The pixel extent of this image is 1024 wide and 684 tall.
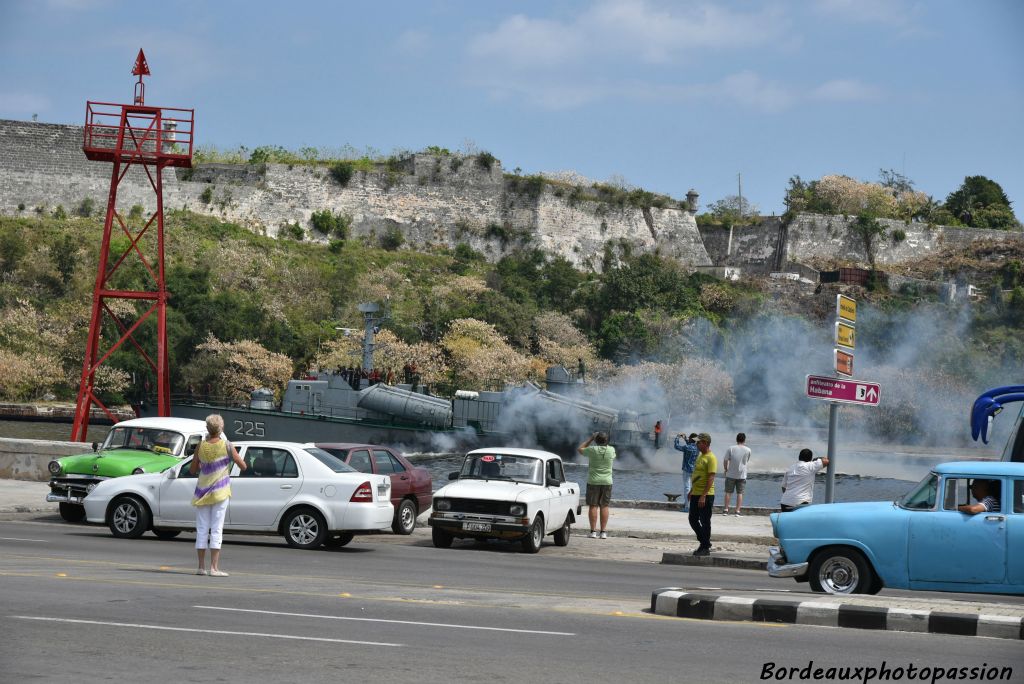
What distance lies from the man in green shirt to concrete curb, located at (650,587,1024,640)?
872cm

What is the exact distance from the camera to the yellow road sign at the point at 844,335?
57.7ft

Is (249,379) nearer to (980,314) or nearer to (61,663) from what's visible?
(980,314)

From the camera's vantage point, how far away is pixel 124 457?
1959 centimetres

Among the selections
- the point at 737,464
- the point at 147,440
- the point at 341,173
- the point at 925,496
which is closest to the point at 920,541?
the point at 925,496

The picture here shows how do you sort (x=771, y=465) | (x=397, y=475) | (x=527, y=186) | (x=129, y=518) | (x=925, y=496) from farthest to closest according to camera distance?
(x=527, y=186) < (x=771, y=465) < (x=397, y=475) < (x=129, y=518) < (x=925, y=496)

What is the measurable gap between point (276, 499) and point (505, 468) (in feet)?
12.5

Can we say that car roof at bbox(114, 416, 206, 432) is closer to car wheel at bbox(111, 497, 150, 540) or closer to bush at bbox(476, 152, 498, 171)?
car wheel at bbox(111, 497, 150, 540)

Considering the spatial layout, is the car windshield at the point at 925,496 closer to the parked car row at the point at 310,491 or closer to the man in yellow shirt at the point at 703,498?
the man in yellow shirt at the point at 703,498

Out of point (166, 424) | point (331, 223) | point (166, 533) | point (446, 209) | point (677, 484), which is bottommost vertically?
point (677, 484)

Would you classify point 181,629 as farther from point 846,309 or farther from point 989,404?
point 989,404

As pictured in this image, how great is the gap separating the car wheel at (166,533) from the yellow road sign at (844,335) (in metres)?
9.74

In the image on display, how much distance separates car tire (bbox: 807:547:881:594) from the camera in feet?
41.9

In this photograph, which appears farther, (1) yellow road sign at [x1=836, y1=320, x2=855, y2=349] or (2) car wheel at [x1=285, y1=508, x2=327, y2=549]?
(1) yellow road sign at [x1=836, y1=320, x2=855, y2=349]

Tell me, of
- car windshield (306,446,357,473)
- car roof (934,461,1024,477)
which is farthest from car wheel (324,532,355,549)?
car roof (934,461,1024,477)
